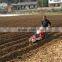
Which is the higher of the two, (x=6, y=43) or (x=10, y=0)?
(x=6, y=43)

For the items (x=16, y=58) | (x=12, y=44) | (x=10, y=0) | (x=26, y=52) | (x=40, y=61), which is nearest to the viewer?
(x=40, y=61)

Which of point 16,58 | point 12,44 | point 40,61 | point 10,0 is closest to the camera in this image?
point 40,61

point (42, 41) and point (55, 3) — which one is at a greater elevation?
point (42, 41)

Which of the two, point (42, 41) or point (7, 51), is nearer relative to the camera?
point (7, 51)

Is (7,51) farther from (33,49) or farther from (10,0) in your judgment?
(10,0)

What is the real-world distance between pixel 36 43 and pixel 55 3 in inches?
3333

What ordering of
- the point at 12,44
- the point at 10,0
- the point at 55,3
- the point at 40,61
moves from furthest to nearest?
the point at 10,0 < the point at 55,3 < the point at 12,44 < the point at 40,61

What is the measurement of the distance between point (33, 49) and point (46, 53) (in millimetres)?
1771

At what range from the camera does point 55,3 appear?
9962cm

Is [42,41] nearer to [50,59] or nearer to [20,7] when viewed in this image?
[50,59]

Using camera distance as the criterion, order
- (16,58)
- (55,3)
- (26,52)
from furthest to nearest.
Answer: (55,3) < (26,52) < (16,58)

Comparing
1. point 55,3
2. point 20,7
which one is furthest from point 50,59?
point 20,7

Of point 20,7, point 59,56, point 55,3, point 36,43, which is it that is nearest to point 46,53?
point 59,56

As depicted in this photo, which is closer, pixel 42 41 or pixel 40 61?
pixel 40 61
